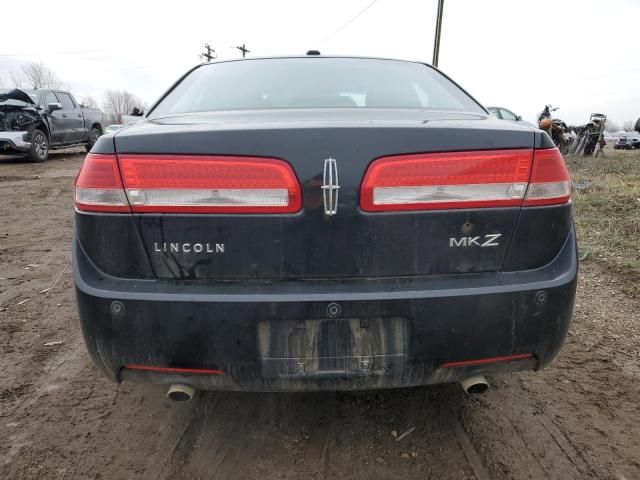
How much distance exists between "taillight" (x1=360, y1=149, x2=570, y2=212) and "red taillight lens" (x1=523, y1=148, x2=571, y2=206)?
47 millimetres

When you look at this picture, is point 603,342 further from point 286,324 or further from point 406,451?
point 286,324

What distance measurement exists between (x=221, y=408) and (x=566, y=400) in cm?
166

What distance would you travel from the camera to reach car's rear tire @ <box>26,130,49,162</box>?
11.1 m

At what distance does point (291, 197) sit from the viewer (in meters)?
1.43

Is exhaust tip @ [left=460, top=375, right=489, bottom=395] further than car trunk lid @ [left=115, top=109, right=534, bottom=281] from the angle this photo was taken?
Yes

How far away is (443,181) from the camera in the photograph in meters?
1.45

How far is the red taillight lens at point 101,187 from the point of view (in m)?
1.47

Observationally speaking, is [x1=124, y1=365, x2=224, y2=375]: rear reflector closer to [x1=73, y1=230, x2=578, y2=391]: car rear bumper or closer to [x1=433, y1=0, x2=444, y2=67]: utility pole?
[x1=73, y1=230, x2=578, y2=391]: car rear bumper

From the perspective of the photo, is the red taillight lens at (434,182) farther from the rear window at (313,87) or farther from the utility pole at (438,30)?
the utility pole at (438,30)

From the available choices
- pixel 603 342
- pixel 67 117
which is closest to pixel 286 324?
pixel 603 342

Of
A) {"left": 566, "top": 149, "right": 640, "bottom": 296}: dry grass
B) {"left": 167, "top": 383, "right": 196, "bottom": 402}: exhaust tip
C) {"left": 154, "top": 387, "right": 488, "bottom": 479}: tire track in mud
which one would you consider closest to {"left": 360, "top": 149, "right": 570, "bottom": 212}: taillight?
{"left": 167, "top": 383, "right": 196, "bottom": 402}: exhaust tip

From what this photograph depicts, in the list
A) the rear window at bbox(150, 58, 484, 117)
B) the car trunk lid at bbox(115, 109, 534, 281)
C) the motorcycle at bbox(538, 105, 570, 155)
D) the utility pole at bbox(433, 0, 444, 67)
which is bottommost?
the motorcycle at bbox(538, 105, 570, 155)

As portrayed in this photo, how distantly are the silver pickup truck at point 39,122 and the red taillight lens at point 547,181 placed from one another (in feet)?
39.4

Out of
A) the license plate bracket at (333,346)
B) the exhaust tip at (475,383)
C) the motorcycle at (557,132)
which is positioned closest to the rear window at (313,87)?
the license plate bracket at (333,346)
